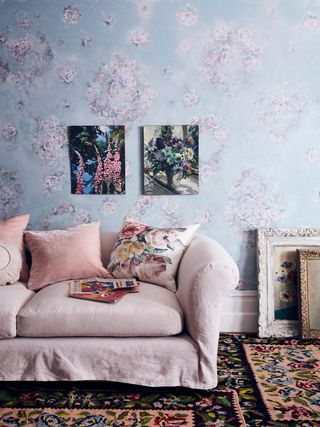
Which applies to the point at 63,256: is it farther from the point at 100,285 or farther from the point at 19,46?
the point at 19,46

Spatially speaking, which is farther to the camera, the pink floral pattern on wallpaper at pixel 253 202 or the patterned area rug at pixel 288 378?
the pink floral pattern on wallpaper at pixel 253 202

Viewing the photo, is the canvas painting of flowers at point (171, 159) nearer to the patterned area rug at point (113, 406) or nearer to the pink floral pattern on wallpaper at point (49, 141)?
the pink floral pattern on wallpaper at point (49, 141)

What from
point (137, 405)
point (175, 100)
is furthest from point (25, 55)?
point (137, 405)

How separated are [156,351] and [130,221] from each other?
3.28ft

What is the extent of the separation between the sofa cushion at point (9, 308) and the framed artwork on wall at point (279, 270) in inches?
62.2

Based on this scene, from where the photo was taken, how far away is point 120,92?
3.52 meters

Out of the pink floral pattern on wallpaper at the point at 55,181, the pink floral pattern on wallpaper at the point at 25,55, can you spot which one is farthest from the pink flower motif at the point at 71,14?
the pink floral pattern on wallpaper at the point at 55,181

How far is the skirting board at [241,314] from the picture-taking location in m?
3.57

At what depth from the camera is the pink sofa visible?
8.32ft

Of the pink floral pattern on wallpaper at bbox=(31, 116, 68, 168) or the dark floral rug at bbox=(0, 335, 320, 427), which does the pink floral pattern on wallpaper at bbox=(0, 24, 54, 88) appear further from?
the dark floral rug at bbox=(0, 335, 320, 427)

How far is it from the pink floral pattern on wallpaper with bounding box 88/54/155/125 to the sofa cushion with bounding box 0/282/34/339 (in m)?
1.36

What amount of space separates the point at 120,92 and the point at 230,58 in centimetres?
78

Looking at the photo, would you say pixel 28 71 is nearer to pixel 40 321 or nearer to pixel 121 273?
A: pixel 121 273

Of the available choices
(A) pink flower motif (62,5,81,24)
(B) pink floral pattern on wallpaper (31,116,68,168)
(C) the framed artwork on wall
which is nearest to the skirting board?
(C) the framed artwork on wall
